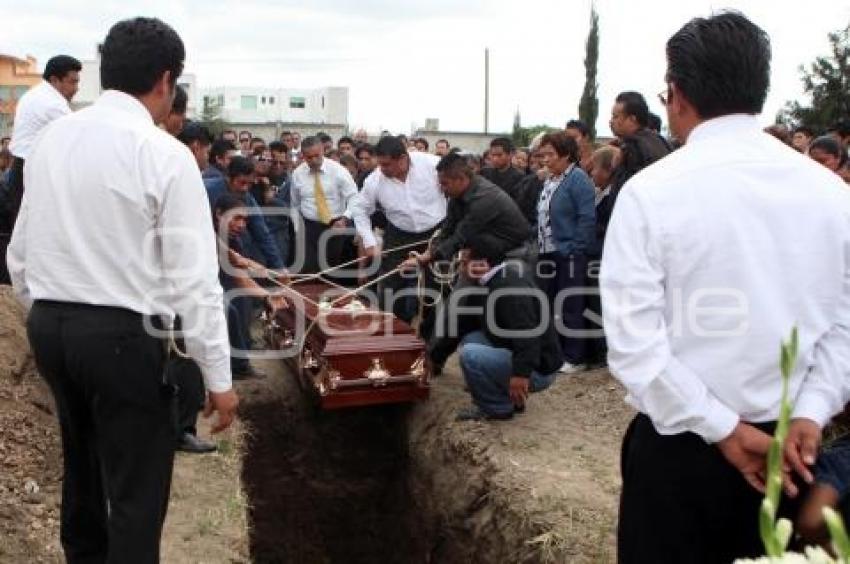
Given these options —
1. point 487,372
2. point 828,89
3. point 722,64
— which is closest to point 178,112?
point 487,372

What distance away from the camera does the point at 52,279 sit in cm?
230

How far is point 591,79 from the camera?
87.5 feet

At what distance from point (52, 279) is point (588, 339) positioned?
14.7ft

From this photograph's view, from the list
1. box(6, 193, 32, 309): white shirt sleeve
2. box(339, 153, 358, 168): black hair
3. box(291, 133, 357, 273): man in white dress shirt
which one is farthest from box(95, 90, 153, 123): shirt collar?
box(339, 153, 358, 168): black hair

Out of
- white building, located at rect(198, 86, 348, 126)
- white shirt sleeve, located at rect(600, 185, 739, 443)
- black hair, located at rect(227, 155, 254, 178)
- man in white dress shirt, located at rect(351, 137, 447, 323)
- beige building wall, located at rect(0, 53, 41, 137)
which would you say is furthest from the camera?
white building, located at rect(198, 86, 348, 126)

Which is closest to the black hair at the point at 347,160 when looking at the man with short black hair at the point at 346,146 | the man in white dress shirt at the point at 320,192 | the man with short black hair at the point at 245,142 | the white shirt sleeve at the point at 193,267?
the man with short black hair at the point at 346,146

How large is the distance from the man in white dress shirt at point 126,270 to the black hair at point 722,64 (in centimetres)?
128

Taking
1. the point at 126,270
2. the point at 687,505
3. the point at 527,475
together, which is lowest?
the point at 527,475

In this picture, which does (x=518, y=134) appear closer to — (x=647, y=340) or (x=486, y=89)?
(x=486, y=89)

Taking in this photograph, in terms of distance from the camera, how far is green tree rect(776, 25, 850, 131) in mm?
14766

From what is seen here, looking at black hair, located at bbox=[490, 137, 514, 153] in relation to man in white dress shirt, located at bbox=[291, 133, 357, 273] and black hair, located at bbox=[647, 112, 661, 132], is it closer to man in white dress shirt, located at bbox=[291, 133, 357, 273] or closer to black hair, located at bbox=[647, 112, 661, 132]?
man in white dress shirt, located at bbox=[291, 133, 357, 273]

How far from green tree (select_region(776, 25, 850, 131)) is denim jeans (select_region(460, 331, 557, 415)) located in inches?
465

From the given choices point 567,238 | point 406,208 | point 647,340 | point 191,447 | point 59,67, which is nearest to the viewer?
point 647,340

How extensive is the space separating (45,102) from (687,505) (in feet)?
15.1
